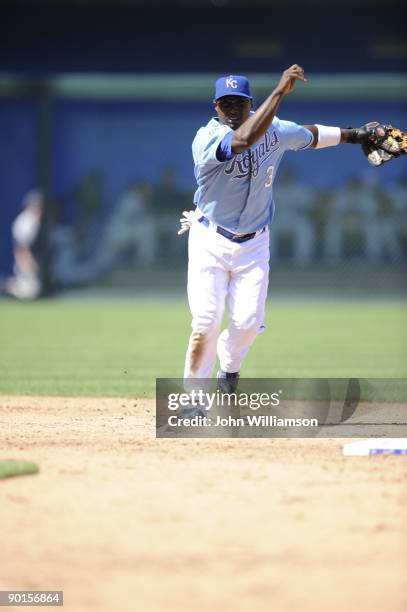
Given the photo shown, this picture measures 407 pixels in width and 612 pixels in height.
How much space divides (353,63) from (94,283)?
7284mm

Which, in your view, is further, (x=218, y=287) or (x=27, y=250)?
(x=27, y=250)

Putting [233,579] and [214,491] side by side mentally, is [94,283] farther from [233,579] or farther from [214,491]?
[233,579]

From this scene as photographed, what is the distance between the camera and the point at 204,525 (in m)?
4.27

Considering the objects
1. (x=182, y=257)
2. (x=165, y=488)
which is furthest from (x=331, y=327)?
(x=165, y=488)

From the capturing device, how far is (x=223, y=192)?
21.5 feet

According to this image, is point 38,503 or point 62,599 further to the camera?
point 38,503

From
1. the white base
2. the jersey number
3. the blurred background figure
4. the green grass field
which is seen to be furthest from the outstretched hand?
the blurred background figure

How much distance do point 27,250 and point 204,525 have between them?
16343mm

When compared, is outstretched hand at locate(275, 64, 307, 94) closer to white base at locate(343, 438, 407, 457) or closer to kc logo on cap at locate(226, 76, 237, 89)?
kc logo on cap at locate(226, 76, 237, 89)

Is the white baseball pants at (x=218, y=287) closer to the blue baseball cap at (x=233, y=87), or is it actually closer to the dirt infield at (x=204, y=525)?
the dirt infield at (x=204, y=525)

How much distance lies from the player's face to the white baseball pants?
0.63 m

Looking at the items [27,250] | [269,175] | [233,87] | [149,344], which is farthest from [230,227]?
[27,250]

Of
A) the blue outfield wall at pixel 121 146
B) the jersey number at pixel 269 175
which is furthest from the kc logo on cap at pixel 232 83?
the blue outfield wall at pixel 121 146

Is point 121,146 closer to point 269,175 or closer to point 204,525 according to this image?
point 269,175
